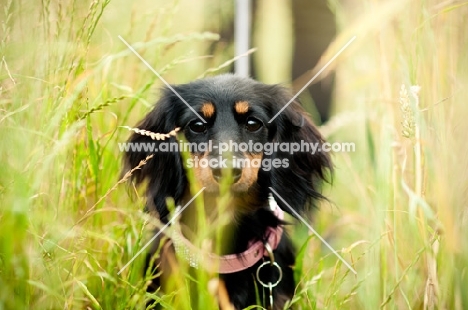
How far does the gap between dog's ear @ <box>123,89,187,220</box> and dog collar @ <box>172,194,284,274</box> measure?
0.22 meters

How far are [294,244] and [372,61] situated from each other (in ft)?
2.46

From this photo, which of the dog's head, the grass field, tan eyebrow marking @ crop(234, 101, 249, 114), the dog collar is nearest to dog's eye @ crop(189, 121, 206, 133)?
the dog's head

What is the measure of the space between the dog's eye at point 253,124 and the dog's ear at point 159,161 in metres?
0.26

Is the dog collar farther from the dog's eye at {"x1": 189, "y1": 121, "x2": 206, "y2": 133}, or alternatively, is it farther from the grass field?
the dog's eye at {"x1": 189, "y1": 121, "x2": 206, "y2": 133}

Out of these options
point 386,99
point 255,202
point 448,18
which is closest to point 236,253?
point 255,202

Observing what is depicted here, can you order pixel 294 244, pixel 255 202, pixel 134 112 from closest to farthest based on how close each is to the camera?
1. pixel 255 202
2. pixel 294 244
3. pixel 134 112

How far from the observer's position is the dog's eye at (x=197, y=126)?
74.1 inches

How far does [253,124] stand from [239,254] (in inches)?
17.4

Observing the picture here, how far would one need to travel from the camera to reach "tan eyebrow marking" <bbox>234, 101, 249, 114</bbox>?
188 cm

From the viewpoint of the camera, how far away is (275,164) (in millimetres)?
1970

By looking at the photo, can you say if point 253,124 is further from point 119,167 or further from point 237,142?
point 119,167

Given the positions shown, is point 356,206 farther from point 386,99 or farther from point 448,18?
point 448,18

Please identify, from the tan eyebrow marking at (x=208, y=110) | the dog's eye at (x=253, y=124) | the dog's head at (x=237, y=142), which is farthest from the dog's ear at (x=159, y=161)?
the dog's eye at (x=253, y=124)

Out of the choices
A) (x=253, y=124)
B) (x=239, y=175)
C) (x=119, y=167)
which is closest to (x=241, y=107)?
(x=253, y=124)
